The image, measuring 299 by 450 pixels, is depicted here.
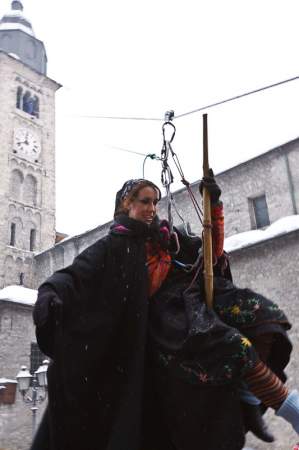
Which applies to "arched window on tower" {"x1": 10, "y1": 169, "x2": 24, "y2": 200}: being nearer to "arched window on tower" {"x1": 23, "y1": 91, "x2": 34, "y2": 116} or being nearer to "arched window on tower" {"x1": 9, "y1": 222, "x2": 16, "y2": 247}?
"arched window on tower" {"x1": 9, "y1": 222, "x2": 16, "y2": 247}

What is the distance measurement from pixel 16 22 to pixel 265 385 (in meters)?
38.3

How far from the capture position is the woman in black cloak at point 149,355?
7.26 feet

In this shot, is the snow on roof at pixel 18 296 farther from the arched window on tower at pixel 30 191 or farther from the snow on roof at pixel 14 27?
the snow on roof at pixel 14 27

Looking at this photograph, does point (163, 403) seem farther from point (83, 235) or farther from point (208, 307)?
point (83, 235)

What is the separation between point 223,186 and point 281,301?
23.5 feet

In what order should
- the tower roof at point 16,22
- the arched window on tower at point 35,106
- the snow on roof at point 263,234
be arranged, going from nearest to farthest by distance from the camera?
the snow on roof at point 263,234
the arched window on tower at point 35,106
the tower roof at point 16,22

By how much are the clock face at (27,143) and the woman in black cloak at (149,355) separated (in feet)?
95.3

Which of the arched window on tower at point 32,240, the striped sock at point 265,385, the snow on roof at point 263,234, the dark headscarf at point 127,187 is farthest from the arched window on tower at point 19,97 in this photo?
the striped sock at point 265,385

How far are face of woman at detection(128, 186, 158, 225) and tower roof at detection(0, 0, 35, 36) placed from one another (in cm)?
3581

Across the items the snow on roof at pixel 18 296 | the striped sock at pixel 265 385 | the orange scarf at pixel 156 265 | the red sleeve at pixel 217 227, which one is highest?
the snow on roof at pixel 18 296

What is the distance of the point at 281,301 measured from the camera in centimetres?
1501

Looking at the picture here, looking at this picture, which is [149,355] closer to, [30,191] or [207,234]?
[207,234]

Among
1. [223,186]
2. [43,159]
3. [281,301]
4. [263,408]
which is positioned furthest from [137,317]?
[43,159]

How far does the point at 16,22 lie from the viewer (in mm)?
35281
